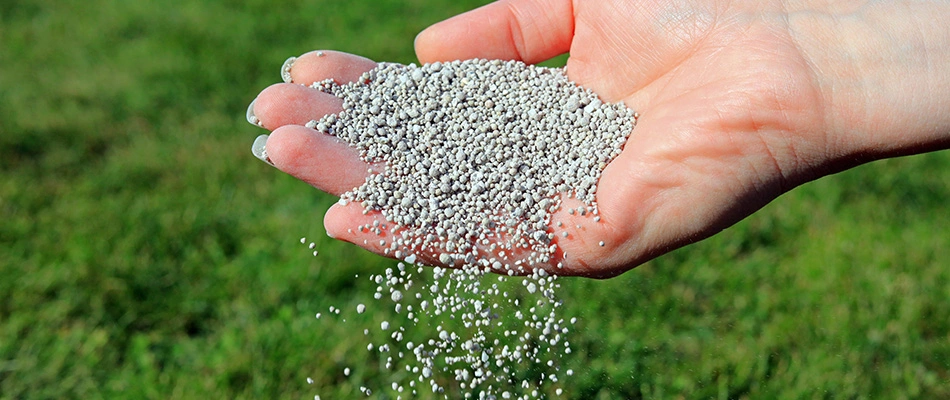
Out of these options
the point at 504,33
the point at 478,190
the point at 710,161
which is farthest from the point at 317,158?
the point at 710,161

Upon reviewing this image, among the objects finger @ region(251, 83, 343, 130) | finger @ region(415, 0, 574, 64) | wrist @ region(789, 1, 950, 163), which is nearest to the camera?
wrist @ region(789, 1, 950, 163)

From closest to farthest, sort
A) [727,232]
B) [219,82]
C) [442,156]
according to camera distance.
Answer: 1. [442,156]
2. [727,232]
3. [219,82]

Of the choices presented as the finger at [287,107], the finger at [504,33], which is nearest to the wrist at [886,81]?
the finger at [504,33]

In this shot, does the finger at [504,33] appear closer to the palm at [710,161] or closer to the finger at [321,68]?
the finger at [321,68]

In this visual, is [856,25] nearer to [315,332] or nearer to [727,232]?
[727,232]

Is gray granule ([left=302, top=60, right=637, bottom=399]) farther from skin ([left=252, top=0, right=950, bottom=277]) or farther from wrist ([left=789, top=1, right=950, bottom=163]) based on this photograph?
wrist ([left=789, top=1, right=950, bottom=163])

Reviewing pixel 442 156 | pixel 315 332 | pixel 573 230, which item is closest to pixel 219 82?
pixel 315 332

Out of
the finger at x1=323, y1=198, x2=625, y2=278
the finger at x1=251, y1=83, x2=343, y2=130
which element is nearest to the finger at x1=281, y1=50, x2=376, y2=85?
the finger at x1=251, y1=83, x2=343, y2=130
